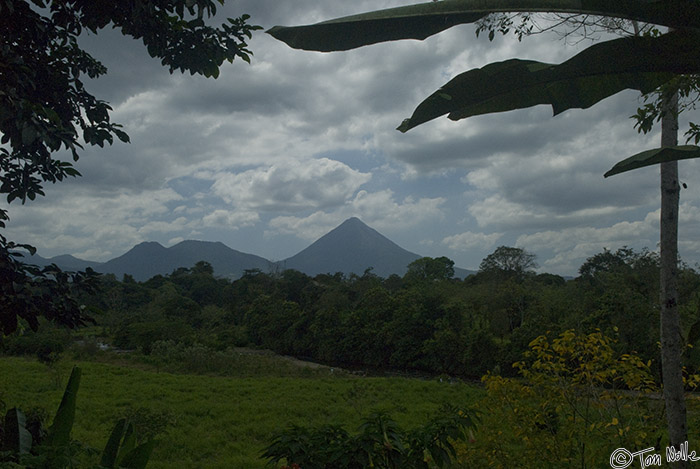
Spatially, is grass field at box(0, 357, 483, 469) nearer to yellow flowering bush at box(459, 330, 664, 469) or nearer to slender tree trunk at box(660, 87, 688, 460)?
yellow flowering bush at box(459, 330, 664, 469)

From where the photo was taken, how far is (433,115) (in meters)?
0.87

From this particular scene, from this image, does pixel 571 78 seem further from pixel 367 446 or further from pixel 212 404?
pixel 212 404

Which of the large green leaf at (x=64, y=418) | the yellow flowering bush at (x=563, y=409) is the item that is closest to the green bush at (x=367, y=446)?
the yellow flowering bush at (x=563, y=409)

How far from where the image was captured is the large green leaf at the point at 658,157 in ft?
2.60

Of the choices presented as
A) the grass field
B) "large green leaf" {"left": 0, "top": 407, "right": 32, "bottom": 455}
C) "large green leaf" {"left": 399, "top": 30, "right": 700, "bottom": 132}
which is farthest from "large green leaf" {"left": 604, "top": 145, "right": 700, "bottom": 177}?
the grass field

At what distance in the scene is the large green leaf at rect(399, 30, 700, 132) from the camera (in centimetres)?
74

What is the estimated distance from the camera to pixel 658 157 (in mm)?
804

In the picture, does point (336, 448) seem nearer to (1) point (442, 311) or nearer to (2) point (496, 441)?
(2) point (496, 441)

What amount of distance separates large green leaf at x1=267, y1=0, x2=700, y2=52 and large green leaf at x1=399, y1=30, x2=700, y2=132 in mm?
37

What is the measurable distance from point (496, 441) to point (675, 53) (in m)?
3.12

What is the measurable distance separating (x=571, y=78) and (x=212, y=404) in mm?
10194

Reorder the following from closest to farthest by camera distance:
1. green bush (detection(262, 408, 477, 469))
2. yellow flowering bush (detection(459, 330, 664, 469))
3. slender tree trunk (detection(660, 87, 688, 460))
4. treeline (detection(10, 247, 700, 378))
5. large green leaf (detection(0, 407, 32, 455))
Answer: large green leaf (detection(0, 407, 32, 455))
slender tree trunk (detection(660, 87, 688, 460))
green bush (detection(262, 408, 477, 469))
yellow flowering bush (detection(459, 330, 664, 469))
treeline (detection(10, 247, 700, 378))

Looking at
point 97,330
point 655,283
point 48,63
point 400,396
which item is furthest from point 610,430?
point 97,330

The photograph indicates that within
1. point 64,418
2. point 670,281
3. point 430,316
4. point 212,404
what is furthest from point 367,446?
point 430,316
